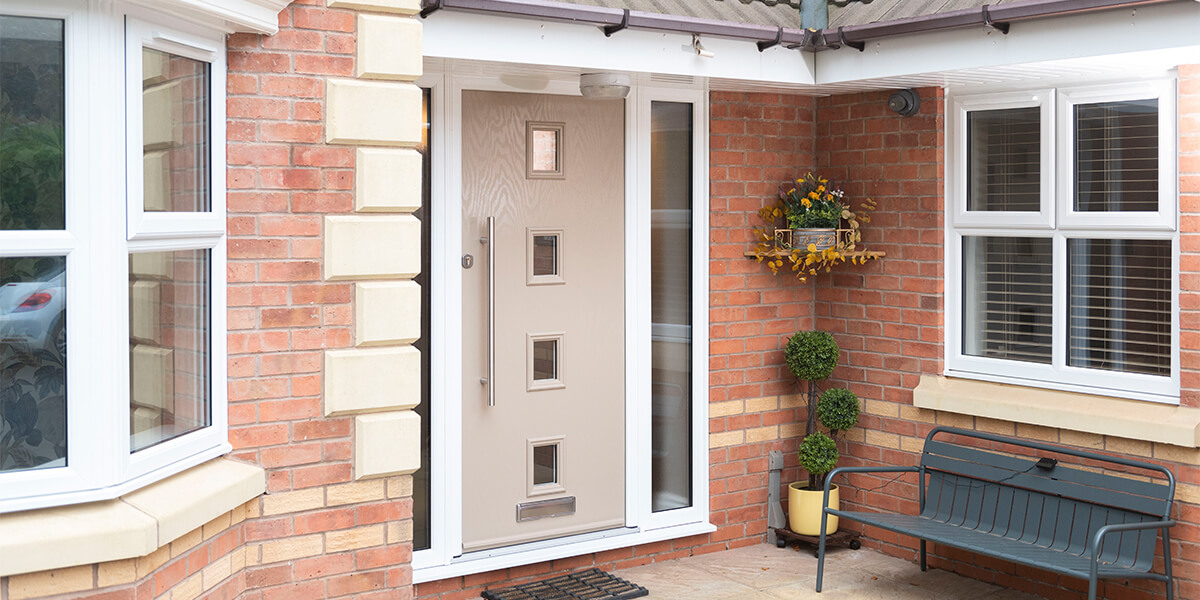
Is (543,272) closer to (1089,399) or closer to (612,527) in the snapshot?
(612,527)

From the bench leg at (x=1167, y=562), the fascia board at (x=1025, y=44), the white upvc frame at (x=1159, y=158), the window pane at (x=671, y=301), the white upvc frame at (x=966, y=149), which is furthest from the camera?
the window pane at (x=671, y=301)

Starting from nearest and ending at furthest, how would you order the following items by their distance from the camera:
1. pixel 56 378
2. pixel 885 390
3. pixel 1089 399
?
pixel 56 378
pixel 1089 399
pixel 885 390

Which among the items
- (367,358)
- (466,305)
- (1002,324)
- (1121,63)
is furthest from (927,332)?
(367,358)

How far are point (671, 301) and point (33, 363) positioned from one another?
375cm

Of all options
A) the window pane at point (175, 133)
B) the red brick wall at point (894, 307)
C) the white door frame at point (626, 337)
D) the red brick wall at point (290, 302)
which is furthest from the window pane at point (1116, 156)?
the window pane at point (175, 133)

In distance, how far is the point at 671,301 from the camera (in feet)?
21.2

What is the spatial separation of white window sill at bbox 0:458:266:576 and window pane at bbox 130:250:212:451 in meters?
0.20

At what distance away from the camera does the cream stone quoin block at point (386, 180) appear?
421cm

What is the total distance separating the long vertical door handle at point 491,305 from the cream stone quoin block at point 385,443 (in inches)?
51.4

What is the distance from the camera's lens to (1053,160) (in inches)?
228

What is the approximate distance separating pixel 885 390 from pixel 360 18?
3.80 m

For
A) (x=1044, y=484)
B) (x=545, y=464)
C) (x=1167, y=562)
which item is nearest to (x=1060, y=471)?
(x=1044, y=484)

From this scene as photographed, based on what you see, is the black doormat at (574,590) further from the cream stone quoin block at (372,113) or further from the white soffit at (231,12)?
the white soffit at (231,12)

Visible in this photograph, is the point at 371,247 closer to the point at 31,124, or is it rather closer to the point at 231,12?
the point at 231,12
